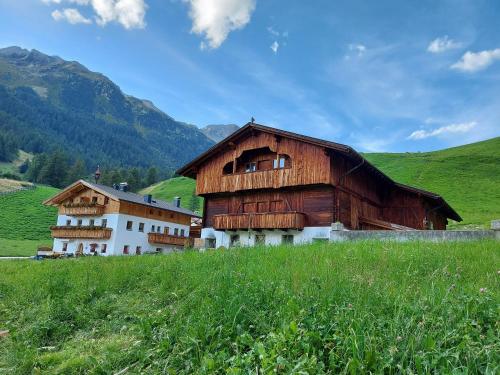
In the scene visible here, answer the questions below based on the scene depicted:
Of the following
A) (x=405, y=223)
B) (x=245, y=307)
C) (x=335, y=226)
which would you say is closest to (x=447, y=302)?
(x=245, y=307)

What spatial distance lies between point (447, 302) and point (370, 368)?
1.76 m

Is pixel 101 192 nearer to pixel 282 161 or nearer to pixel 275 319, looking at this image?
pixel 282 161

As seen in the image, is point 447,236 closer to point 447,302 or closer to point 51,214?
point 447,302

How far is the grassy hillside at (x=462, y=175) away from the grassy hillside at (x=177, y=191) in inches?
1840

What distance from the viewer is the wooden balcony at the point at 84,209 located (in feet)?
157

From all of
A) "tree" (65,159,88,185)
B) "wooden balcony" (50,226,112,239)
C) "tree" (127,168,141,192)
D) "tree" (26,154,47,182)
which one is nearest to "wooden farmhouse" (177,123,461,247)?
"wooden balcony" (50,226,112,239)

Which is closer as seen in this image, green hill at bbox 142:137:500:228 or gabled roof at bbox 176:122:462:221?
gabled roof at bbox 176:122:462:221

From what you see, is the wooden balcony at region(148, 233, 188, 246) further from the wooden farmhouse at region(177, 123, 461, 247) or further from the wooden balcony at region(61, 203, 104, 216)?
the wooden farmhouse at region(177, 123, 461, 247)

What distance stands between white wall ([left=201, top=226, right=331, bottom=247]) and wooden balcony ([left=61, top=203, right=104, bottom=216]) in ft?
77.4

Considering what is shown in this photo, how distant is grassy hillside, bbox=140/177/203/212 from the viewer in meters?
97.9

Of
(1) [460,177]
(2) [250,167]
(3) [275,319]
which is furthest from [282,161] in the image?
(1) [460,177]

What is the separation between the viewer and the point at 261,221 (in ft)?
84.1

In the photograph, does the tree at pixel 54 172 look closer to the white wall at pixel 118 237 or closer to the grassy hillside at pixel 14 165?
the grassy hillside at pixel 14 165

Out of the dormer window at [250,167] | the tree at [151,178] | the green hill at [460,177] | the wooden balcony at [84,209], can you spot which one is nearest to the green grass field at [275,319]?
the dormer window at [250,167]
